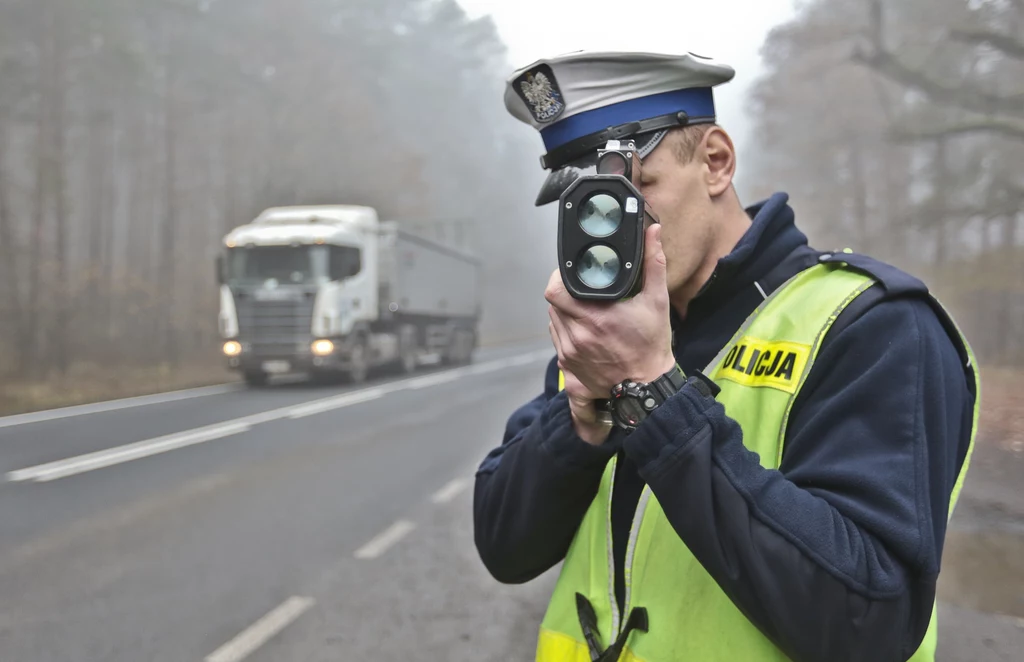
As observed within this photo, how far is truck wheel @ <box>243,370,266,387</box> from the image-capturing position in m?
16.1

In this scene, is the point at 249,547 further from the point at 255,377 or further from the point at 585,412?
the point at 255,377

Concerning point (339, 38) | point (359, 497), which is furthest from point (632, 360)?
point (339, 38)

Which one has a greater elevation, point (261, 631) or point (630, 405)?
point (630, 405)

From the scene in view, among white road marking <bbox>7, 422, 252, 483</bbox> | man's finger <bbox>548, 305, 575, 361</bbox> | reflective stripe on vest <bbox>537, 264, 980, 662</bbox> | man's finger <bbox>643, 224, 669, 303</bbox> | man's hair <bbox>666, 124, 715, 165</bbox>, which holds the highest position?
man's hair <bbox>666, 124, 715, 165</bbox>

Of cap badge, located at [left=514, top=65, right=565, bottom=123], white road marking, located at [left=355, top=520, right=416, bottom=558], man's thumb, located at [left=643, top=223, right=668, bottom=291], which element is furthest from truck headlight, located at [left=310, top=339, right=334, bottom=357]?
man's thumb, located at [left=643, top=223, right=668, bottom=291]

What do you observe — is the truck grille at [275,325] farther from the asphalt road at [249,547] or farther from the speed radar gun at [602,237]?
the speed radar gun at [602,237]

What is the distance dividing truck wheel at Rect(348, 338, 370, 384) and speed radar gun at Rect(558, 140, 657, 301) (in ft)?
51.2

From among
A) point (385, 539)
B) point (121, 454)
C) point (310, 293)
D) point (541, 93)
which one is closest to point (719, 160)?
point (541, 93)

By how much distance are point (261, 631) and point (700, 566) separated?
301 cm

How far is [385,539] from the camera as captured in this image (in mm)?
5477

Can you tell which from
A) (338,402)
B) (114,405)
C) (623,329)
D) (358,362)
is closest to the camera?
(623,329)

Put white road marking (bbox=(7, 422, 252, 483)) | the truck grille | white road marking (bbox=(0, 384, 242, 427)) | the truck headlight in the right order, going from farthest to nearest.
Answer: the truck headlight, the truck grille, white road marking (bbox=(0, 384, 242, 427)), white road marking (bbox=(7, 422, 252, 483))

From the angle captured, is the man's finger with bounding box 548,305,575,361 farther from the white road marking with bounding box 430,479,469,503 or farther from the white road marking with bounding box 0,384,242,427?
the white road marking with bounding box 0,384,242,427

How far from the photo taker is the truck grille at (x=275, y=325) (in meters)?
15.8
